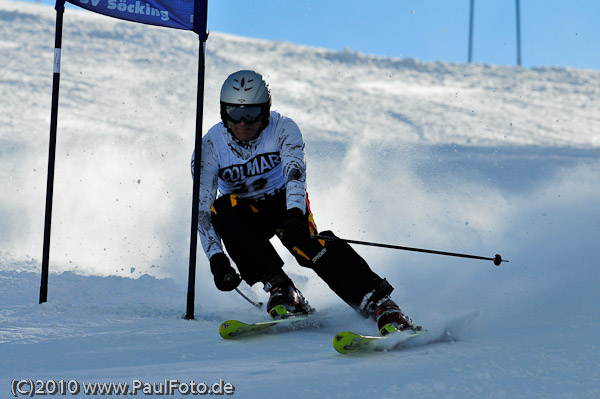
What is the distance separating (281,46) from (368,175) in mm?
16731

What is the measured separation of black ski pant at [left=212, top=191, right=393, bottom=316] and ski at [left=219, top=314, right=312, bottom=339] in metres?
0.25

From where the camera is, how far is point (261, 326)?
3.78 m

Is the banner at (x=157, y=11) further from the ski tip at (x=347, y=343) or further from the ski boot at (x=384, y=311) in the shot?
the ski tip at (x=347, y=343)

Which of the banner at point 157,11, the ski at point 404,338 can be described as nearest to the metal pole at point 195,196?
the banner at point 157,11

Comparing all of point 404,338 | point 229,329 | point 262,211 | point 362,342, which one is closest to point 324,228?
point 262,211

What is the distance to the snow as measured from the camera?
9.82 feet

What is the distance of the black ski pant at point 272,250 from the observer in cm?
389

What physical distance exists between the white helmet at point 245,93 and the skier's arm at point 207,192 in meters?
0.29

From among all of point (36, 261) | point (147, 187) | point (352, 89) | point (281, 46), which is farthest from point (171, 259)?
point (281, 46)

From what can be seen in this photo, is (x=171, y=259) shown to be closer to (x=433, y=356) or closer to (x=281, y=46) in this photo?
(x=433, y=356)

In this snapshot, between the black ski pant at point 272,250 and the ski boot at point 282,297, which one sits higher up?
the black ski pant at point 272,250

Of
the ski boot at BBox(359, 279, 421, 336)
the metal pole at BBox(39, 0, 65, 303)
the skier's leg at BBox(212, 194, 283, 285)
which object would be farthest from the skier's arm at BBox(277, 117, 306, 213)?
the metal pole at BBox(39, 0, 65, 303)

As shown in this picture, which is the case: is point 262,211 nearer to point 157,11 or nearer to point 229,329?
point 229,329

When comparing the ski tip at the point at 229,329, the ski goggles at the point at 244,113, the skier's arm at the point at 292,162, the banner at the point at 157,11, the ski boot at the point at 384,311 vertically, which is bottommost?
the ski tip at the point at 229,329
